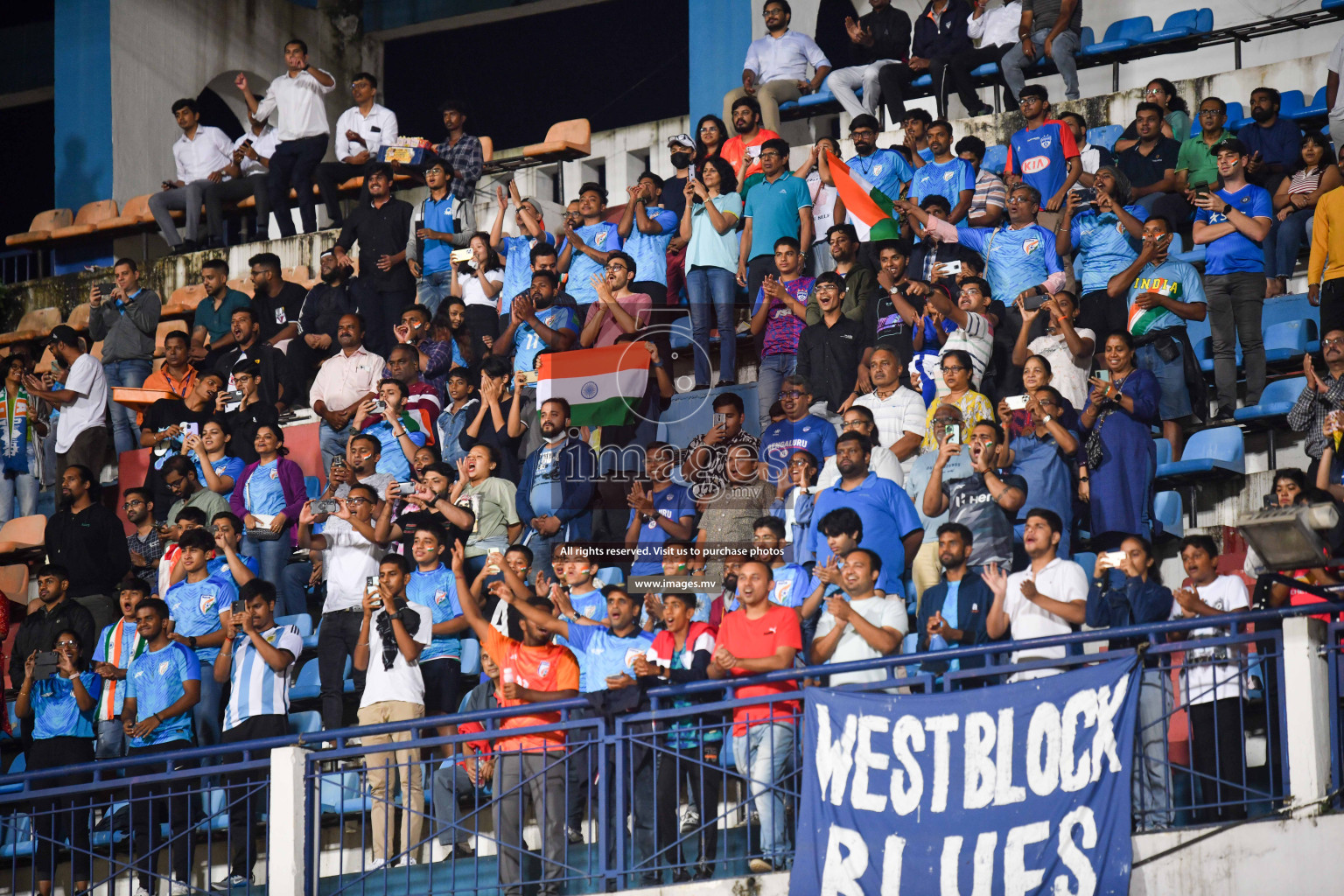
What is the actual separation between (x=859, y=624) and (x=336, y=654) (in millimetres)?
3398

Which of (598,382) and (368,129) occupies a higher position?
(368,129)

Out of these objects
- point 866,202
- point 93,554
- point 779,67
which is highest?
point 779,67

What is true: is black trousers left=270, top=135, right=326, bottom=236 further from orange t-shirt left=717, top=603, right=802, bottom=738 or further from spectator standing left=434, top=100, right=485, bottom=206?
orange t-shirt left=717, top=603, right=802, bottom=738

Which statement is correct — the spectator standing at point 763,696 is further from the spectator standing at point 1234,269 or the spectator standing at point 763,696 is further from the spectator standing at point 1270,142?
the spectator standing at point 1270,142

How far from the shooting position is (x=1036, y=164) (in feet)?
41.0

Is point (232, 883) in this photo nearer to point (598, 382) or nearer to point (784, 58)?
point (598, 382)

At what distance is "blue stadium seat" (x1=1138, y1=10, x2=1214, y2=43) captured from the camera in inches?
552

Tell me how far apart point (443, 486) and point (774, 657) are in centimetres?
331

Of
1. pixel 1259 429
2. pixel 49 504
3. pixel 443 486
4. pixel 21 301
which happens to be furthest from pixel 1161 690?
pixel 21 301

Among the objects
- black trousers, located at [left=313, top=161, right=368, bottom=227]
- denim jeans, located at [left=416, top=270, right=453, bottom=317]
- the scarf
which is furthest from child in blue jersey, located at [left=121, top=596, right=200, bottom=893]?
black trousers, located at [left=313, top=161, right=368, bottom=227]

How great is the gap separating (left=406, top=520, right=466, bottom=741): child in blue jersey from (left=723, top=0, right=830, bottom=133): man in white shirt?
5.71 m

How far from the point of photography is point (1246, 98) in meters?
13.4

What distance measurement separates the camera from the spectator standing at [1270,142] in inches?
476

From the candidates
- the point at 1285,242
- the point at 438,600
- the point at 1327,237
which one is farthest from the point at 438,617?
the point at 1285,242
